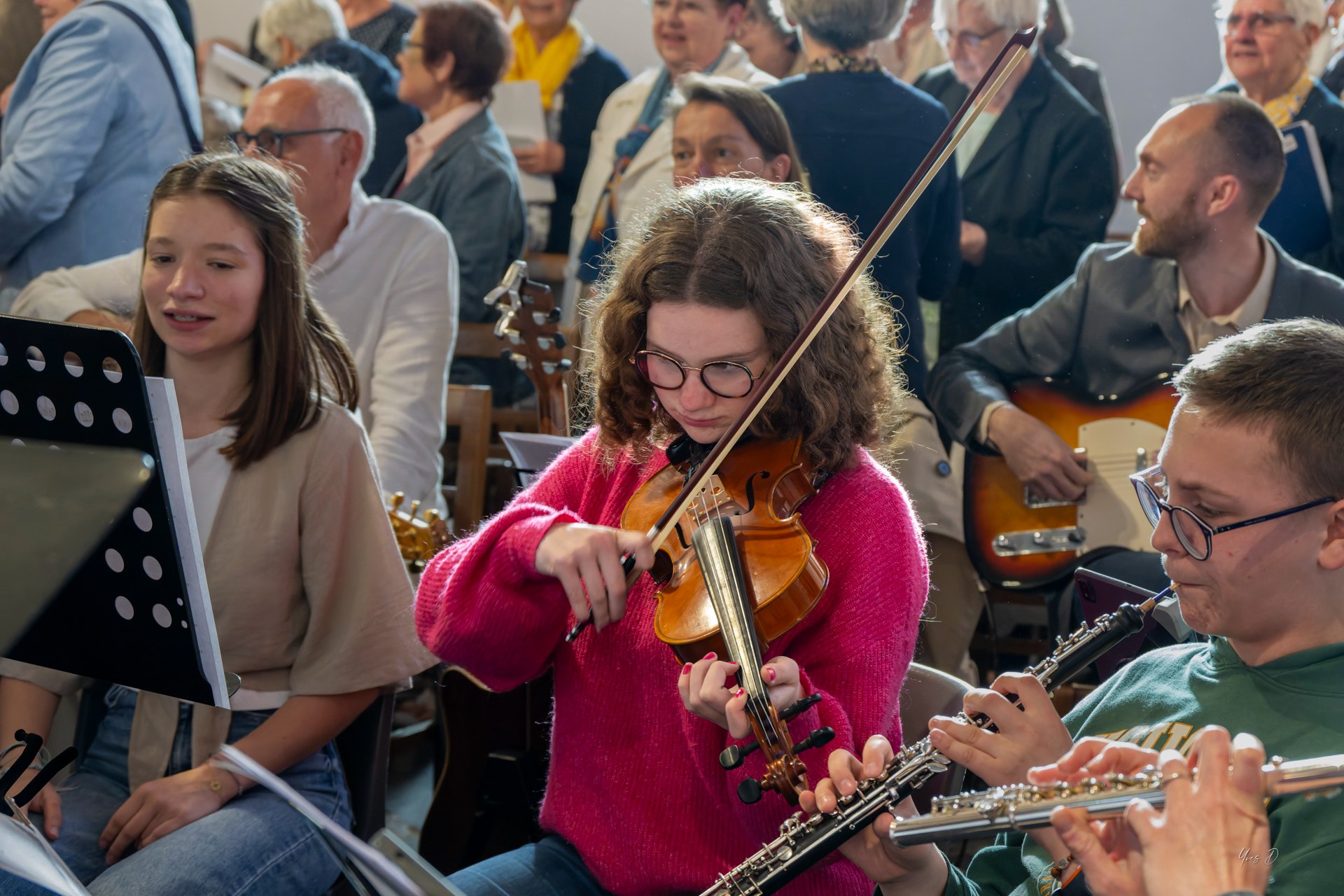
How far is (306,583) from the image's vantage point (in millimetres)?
1630

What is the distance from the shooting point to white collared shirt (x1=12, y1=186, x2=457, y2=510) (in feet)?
9.19

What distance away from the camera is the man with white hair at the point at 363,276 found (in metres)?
2.82

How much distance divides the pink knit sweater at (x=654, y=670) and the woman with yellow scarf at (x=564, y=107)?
8.39ft

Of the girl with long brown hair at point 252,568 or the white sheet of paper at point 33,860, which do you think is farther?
the girl with long brown hair at point 252,568

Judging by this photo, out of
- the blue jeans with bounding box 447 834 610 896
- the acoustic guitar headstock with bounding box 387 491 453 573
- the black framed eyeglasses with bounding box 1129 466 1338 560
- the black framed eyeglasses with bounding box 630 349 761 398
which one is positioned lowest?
the acoustic guitar headstock with bounding box 387 491 453 573

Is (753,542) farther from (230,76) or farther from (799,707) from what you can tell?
(230,76)

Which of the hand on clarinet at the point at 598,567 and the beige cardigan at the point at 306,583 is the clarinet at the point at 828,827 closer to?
the hand on clarinet at the point at 598,567

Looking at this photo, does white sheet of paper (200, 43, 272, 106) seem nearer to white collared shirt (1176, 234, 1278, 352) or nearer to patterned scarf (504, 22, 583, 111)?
patterned scarf (504, 22, 583, 111)

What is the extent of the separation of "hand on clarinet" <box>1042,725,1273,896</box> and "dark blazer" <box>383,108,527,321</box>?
294 centimetres

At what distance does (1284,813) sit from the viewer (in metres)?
1.00

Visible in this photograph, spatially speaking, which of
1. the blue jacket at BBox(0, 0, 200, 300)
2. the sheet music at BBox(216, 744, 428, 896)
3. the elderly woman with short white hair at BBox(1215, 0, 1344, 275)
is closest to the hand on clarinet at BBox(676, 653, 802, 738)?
the sheet music at BBox(216, 744, 428, 896)

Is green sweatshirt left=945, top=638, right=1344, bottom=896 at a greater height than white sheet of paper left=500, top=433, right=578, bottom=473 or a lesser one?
greater

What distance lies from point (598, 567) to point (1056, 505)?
64.1 inches

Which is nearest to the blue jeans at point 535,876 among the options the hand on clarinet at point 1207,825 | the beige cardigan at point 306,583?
the beige cardigan at point 306,583
